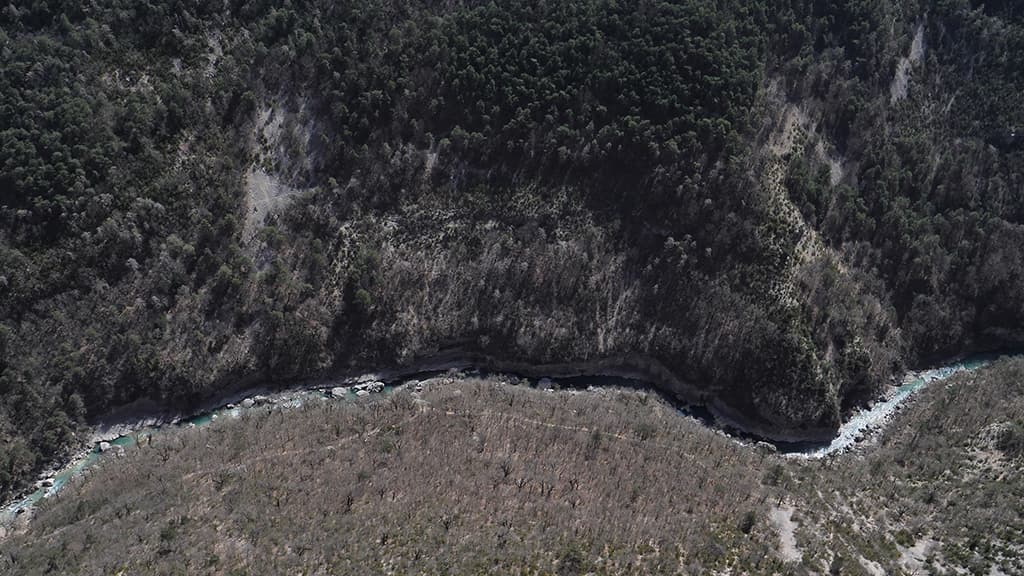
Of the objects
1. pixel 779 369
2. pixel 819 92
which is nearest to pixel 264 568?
pixel 779 369

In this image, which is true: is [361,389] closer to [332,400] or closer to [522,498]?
[332,400]

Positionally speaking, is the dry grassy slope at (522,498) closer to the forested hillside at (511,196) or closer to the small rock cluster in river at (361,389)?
the small rock cluster in river at (361,389)

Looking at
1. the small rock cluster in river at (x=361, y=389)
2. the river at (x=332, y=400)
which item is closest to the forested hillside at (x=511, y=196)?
the river at (x=332, y=400)

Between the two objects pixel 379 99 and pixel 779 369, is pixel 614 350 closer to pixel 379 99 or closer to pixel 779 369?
pixel 779 369

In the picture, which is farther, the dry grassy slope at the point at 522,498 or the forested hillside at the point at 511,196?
the forested hillside at the point at 511,196

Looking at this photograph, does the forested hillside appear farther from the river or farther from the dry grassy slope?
the dry grassy slope

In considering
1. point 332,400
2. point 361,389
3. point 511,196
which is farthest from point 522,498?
point 511,196
